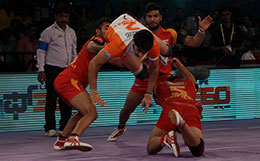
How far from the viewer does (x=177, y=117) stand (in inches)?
214

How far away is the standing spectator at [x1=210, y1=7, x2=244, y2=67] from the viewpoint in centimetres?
1130

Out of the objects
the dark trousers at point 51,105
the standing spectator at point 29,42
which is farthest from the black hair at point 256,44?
the dark trousers at point 51,105

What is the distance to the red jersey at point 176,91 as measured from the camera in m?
6.29

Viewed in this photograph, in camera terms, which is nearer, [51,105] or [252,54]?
[51,105]

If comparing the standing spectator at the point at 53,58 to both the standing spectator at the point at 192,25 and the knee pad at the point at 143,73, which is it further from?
the standing spectator at the point at 192,25

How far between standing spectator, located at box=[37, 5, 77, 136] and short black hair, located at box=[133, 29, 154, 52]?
10.9 ft

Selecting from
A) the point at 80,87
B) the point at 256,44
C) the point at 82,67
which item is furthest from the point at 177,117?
the point at 256,44

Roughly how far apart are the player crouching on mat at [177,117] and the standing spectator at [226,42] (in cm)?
496

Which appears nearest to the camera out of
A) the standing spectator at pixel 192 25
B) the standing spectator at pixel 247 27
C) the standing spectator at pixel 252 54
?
the standing spectator at pixel 252 54

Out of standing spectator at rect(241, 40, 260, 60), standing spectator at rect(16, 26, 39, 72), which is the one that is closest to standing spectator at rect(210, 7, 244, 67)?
standing spectator at rect(241, 40, 260, 60)

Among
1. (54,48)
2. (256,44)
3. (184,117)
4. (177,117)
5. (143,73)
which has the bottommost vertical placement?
(184,117)

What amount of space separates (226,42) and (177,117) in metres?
6.49

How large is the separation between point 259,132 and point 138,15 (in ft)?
21.2

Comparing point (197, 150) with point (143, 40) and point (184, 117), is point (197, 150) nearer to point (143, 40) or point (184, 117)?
point (184, 117)
